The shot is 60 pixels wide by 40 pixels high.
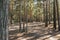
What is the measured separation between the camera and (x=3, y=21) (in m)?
3.17

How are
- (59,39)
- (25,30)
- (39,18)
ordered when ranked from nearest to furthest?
(59,39)
(25,30)
(39,18)

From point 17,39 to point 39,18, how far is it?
24129 mm

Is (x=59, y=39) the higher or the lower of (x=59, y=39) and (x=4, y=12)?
the lower

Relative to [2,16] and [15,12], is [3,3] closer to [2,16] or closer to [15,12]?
[2,16]

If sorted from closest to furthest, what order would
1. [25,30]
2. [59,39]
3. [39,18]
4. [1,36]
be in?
[1,36] < [59,39] < [25,30] < [39,18]

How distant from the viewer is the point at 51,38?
31.9 ft

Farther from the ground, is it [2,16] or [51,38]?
[2,16]

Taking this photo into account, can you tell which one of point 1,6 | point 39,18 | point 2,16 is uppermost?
point 1,6

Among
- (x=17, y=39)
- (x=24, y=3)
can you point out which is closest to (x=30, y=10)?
(x=24, y=3)

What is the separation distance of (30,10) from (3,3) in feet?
89.5

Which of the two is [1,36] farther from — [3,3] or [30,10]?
[30,10]

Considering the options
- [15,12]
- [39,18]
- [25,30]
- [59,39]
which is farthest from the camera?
[39,18]

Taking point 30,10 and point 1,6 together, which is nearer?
point 1,6

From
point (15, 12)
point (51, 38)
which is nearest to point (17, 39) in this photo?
point (51, 38)
